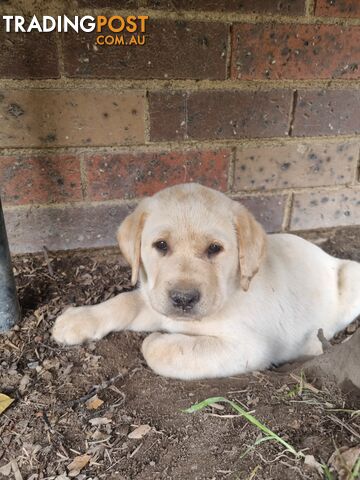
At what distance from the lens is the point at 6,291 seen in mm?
2299

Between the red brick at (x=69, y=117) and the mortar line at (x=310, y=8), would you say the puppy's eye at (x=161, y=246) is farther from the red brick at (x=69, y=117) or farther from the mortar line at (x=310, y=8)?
the mortar line at (x=310, y=8)

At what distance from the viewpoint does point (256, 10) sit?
272 cm

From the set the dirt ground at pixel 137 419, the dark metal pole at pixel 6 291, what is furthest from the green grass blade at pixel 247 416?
the dark metal pole at pixel 6 291

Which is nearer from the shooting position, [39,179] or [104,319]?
[104,319]

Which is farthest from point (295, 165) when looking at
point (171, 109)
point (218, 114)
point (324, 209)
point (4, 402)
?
point (4, 402)

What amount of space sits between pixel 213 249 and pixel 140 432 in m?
0.85

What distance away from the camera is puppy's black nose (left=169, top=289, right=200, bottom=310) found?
191cm

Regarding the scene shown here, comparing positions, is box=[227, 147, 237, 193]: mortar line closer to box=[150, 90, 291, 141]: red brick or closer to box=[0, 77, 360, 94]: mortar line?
box=[150, 90, 291, 141]: red brick

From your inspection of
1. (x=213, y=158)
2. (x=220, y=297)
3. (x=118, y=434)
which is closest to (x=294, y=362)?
(x=220, y=297)

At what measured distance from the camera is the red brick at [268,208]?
126 inches

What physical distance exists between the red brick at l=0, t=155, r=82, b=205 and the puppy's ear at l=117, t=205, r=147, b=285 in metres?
0.78

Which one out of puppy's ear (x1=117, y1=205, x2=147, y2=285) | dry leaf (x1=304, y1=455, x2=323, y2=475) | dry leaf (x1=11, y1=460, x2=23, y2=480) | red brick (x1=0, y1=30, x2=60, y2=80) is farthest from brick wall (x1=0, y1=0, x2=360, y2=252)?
dry leaf (x1=304, y1=455, x2=323, y2=475)

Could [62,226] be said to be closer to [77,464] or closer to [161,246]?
[161,246]

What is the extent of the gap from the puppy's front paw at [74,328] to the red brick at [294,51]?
1.71 meters
